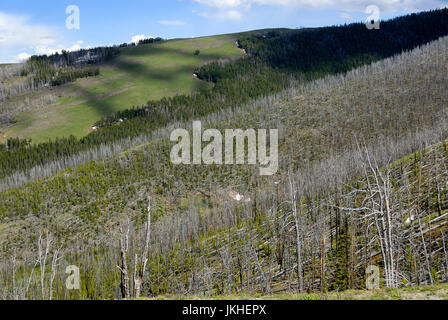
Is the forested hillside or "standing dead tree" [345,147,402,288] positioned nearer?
"standing dead tree" [345,147,402,288]

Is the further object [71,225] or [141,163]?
[141,163]

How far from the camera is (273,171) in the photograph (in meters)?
180

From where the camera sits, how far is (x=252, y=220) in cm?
12194

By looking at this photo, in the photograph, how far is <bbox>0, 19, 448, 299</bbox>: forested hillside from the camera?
184 ft

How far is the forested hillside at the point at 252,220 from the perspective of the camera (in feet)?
184

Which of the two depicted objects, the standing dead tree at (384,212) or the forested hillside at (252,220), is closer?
the standing dead tree at (384,212)

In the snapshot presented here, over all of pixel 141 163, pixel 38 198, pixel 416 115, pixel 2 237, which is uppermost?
pixel 416 115

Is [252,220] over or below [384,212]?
over

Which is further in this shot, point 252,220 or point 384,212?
point 252,220
